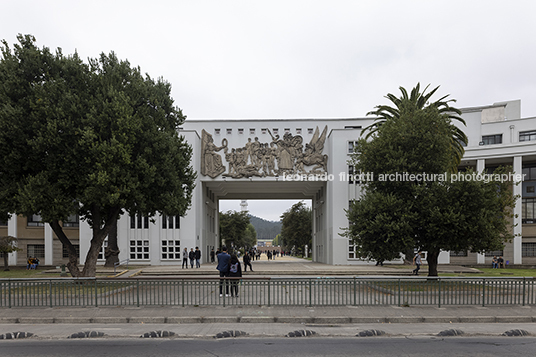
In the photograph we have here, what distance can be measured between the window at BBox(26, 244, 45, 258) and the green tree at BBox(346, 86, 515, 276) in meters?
37.8

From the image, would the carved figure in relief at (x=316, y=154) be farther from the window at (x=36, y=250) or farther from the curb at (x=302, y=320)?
the window at (x=36, y=250)

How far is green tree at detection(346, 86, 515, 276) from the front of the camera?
55.7 feet

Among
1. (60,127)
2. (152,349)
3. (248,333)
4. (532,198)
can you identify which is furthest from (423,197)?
(532,198)

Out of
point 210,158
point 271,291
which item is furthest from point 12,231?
point 271,291

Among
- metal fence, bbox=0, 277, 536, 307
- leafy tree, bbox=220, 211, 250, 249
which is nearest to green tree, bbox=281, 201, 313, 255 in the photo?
leafy tree, bbox=220, 211, 250, 249

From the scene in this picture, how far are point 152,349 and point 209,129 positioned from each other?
32.8m

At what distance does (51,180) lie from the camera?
698 inches

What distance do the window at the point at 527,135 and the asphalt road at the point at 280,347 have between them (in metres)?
39.4

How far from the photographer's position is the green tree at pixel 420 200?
16969 mm

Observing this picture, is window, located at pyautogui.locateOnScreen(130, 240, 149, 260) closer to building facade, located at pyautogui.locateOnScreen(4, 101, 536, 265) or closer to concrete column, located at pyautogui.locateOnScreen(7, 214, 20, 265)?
building facade, located at pyautogui.locateOnScreen(4, 101, 536, 265)

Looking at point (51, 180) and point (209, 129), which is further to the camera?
point (209, 129)

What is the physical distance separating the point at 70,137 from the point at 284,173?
24.4 meters

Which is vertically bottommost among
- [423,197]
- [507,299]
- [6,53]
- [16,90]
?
[507,299]

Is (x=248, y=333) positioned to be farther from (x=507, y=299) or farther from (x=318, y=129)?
(x=318, y=129)
